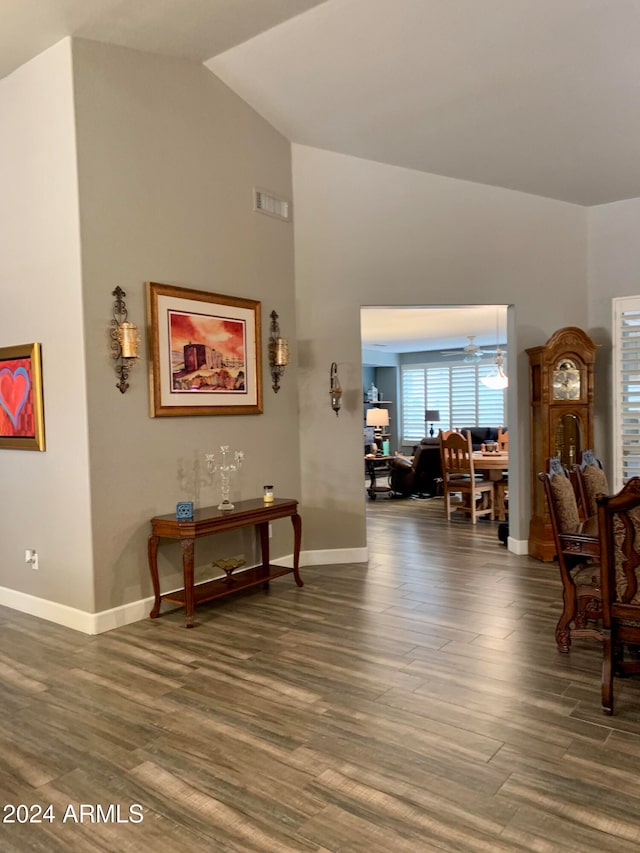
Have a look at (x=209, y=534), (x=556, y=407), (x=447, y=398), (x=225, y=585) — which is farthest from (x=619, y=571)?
(x=447, y=398)

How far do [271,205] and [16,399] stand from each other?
8.24ft

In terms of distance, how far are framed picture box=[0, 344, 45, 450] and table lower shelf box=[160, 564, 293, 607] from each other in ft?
4.39

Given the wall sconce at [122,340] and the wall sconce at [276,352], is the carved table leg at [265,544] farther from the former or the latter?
the wall sconce at [122,340]

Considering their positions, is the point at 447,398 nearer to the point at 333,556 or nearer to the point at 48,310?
the point at 333,556

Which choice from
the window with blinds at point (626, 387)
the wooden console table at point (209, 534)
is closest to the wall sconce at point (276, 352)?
the wooden console table at point (209, 534)

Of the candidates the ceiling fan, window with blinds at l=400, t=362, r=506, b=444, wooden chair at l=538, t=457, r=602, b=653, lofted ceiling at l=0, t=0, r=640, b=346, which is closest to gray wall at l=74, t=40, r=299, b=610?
lofted ceiling at l=0, t=0, r=640, b=346

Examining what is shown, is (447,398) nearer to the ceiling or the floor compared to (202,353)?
nearer to the floor

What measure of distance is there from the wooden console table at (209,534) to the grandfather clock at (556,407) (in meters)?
2.25

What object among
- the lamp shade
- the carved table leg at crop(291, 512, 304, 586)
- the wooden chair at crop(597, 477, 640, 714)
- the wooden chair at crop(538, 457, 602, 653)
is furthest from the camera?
the lamp shade

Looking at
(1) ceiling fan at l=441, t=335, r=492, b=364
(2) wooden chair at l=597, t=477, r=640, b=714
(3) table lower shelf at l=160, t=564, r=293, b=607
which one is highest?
(1) ceiling fan at l=441, t=335, r=492, b=364

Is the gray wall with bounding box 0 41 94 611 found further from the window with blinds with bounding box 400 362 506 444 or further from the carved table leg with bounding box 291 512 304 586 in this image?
the window with blinds with bounding box 400 362 506 444

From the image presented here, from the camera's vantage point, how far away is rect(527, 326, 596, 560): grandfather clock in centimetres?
550

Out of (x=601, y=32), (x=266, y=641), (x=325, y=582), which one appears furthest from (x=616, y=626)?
(x=601, y=32)

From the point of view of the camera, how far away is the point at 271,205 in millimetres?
5203
